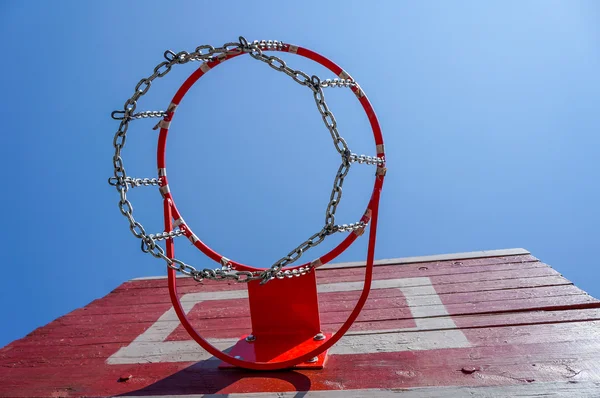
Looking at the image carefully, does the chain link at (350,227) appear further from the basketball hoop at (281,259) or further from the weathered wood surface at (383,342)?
the weathered wood surface at (383,342)

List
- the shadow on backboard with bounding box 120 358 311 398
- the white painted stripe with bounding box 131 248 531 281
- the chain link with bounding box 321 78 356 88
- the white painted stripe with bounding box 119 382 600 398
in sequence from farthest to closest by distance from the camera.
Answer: the white painted stripe with bounding box 131 248 531 281
the shadow on backboard with bounding box 120 358 311 398
the chain link with bounding box 321 78 356 88
the white painted stripe with bounding box 119 382 600 398

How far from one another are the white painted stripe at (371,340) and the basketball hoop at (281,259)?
22cm

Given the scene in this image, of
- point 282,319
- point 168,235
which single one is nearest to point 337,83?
point 168,235

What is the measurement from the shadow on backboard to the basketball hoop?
0.22ft

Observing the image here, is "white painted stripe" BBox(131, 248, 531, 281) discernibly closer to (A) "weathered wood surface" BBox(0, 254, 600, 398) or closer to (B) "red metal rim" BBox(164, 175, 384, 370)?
(A) "weathered wood surface" BBox(0, 254, 600, 398)

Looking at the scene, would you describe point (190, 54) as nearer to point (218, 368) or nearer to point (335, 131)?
point (335, 131)

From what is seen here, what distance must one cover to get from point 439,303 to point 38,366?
2.58 meters

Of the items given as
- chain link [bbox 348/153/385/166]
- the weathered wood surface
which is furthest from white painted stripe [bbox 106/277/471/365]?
chain link [bbox 348/153/385/166]

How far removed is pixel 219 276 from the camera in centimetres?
288

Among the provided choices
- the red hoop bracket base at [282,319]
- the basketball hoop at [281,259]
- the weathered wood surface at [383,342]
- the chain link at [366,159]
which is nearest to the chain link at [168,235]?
the basketball hoop at [281,259]

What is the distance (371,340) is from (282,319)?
0.54 metres

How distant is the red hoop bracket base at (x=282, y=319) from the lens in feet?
11.2

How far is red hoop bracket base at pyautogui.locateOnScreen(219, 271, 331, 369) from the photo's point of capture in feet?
11.2

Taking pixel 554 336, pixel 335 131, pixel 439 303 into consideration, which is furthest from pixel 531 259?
pixel 335 131
